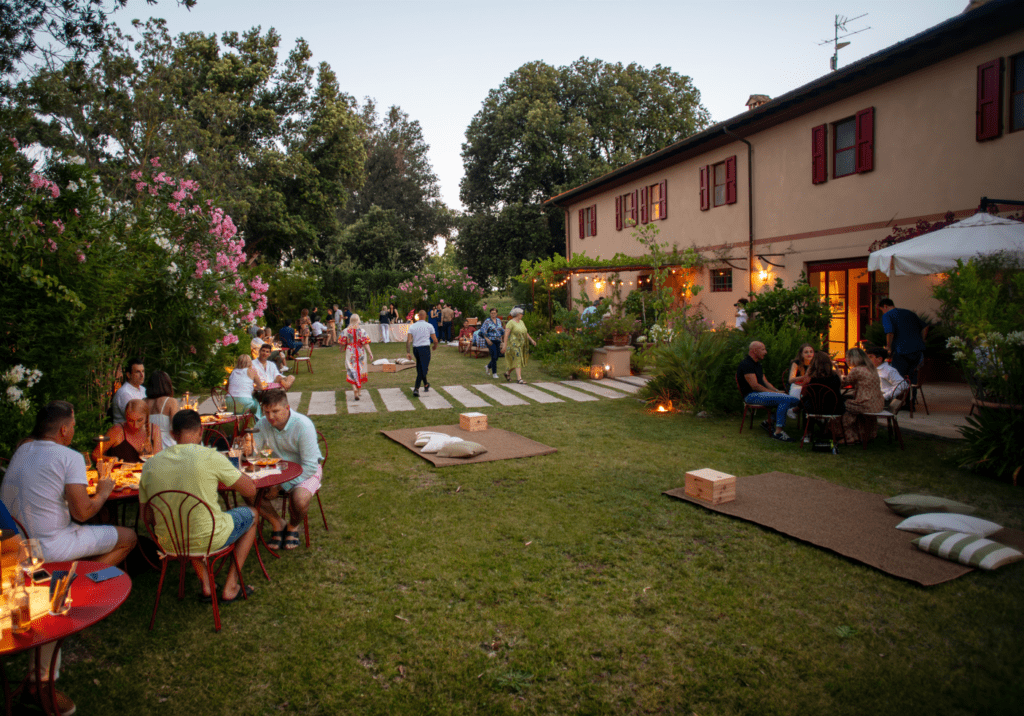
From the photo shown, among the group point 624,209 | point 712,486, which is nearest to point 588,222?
point 624,209

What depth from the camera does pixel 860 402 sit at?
7.80m

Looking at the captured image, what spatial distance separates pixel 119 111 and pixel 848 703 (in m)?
17.0

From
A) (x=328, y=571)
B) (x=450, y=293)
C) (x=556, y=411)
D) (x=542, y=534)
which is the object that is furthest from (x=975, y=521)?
(x=450, y=293)

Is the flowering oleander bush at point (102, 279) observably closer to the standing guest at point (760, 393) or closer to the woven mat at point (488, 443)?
the woven mat at point (488, 443)

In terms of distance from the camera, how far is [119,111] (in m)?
14.2

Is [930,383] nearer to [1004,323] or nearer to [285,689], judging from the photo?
[1004,323]

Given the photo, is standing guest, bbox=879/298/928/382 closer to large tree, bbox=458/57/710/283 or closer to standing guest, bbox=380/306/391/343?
standing guest, bbox=380/306/391/343

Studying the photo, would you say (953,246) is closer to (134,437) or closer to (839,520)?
(839,520)

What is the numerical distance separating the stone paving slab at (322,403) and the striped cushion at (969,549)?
9.03m

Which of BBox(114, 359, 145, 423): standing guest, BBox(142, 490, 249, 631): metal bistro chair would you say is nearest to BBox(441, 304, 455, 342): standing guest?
BBox(114, 359, 145, 423): standing guest

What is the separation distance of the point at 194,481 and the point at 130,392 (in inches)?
123

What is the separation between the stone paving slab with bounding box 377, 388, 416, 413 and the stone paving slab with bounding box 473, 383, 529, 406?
1.64 m

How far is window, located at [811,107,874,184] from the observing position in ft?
42.8

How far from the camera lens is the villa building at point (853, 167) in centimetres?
1064
